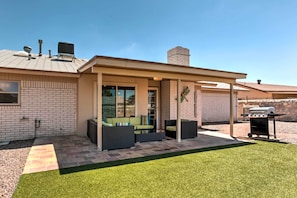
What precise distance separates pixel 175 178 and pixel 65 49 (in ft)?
32.1

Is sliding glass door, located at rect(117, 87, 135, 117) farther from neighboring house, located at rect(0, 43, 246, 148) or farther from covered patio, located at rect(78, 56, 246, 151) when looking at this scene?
covered patio, located at rect(78, 56, 246, 151)

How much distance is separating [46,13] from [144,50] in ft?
23.1

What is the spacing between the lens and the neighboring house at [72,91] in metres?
6.55

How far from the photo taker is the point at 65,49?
33.9 ft

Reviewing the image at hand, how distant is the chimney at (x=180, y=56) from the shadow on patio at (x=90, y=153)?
5284mm

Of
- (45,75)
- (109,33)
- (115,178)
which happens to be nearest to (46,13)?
(109,33)

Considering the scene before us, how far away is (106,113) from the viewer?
332 inches

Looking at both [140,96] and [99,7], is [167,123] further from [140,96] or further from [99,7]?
[99,7]

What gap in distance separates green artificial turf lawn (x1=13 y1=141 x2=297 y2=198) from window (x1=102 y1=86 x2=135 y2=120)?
4216 mm

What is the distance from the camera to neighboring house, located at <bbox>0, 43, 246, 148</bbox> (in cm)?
655

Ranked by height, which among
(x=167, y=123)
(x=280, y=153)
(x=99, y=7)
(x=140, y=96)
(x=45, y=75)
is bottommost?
(x=280, y=153)

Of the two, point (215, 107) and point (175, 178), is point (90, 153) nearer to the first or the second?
point (175, 178)

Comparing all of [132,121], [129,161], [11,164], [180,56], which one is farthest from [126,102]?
[11,164]

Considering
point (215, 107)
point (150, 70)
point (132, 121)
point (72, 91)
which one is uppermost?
point (150, 70)
